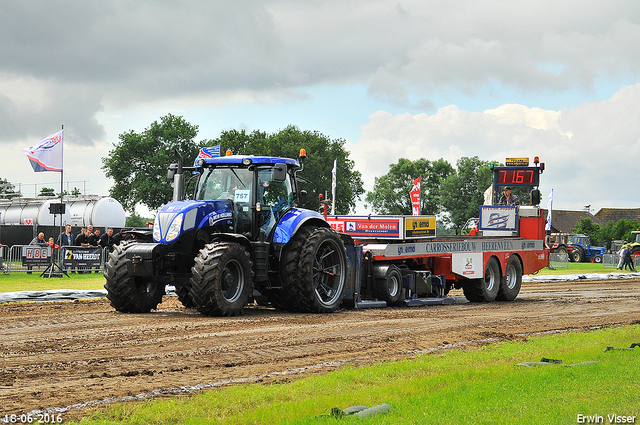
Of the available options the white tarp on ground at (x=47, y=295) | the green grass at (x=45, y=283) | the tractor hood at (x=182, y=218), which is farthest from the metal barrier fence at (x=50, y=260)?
the tractor hood at (x=182, y=218)

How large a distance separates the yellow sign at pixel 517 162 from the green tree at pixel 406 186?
65995 millimetres

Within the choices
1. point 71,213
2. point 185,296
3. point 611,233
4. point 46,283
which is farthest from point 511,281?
point 611,233

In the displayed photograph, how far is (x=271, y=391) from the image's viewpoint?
6.02 meters

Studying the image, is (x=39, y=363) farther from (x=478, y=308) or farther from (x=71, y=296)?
(x=478, y=308)

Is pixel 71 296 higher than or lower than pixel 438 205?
lower

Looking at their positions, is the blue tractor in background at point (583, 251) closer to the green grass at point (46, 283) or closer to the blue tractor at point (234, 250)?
the green grass at point (46, 283)

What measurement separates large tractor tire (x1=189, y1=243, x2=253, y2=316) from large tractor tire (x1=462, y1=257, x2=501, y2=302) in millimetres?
7143

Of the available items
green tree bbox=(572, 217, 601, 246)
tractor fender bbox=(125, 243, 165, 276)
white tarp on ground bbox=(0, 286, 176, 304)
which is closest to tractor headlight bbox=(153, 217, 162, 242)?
tractor fender bbox=(125, 243, 165, 276)

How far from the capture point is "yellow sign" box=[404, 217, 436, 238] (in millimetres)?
15438

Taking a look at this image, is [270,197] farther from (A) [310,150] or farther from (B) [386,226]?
(A) [310,150]

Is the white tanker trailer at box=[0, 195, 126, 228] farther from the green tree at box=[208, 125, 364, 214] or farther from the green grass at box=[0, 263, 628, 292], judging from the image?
the green tree at box=[208, 125, 364, 214]

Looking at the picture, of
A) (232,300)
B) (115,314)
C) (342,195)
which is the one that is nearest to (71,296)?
(115,314)

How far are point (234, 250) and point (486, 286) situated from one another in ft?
26.9

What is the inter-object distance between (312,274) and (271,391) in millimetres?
6597
